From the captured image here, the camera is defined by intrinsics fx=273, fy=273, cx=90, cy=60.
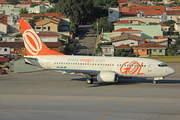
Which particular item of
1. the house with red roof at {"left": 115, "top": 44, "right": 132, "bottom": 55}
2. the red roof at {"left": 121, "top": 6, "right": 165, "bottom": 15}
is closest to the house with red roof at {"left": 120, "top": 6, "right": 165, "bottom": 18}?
the red roof at {"left": 121, "top": 6, "right": 165, "bottom": 15}

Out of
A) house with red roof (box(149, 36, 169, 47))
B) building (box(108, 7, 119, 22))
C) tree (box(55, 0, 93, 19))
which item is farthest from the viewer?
building (box(108, 7, 119, 22))

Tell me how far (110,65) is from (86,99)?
36.9 feet

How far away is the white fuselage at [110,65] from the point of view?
151 feet

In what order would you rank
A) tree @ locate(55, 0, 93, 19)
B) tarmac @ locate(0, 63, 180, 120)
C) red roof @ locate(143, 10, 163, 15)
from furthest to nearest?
red roof @ locate(143, 10, 163, 15) < tree @ locate(55, 0, 93, 19) < tarmac @ locate(0, 63, 180, 120)

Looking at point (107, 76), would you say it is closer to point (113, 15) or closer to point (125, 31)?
point (125, 31)

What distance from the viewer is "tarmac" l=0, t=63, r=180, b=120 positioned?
3070cm

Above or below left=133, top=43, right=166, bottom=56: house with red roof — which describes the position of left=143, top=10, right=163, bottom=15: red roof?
above

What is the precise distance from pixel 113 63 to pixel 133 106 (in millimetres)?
13687

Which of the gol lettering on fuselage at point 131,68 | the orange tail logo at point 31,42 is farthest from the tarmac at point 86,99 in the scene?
the orange tail logo at point 31,42

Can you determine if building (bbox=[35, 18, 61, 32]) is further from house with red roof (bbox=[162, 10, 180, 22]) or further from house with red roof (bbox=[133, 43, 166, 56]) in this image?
house with red roof (bbox=[162, 10, 180, 22])

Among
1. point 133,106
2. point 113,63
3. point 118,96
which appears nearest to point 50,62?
point 113,63

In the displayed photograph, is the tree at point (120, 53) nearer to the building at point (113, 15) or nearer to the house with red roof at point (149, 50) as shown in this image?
the house with red roof at point (149, 50)

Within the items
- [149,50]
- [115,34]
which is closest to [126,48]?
[149,50]

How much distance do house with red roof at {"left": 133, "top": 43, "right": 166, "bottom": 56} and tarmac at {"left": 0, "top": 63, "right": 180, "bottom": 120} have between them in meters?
45.3
